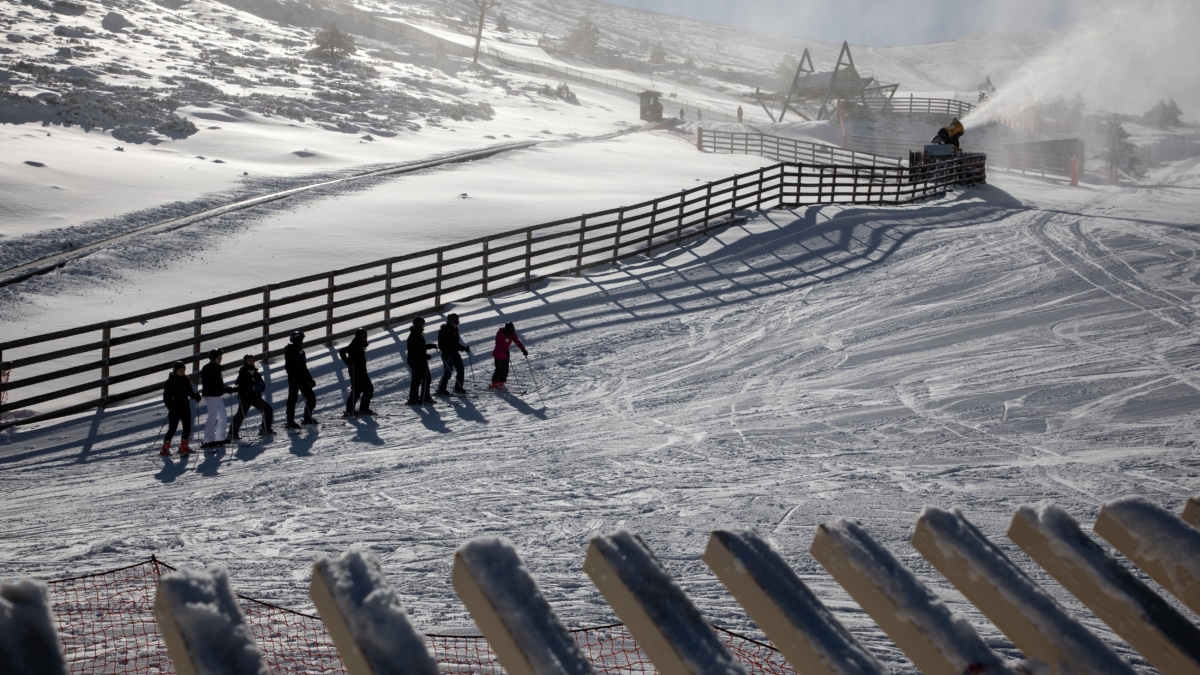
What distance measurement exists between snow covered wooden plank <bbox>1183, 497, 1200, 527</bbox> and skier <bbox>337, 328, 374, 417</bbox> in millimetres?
12148

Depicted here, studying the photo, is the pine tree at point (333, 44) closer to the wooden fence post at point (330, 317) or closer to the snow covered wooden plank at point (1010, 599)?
the wooden fence post at point (330, 317)

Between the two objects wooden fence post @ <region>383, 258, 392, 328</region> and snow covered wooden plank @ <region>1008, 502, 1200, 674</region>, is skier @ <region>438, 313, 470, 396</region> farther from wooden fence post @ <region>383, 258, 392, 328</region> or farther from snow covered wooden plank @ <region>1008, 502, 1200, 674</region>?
snow covered wooden plank @ <region>1008, 502, 1200, 674</region>

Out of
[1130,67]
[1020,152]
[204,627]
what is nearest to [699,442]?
[204,627]

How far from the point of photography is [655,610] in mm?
1609

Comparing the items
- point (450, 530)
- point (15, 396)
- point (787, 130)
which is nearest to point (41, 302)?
point (15, 396)

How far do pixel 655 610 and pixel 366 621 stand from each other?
47 cm

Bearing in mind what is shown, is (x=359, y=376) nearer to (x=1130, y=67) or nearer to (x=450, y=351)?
(x=450, y=351)

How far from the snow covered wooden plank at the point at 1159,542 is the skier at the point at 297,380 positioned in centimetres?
1210

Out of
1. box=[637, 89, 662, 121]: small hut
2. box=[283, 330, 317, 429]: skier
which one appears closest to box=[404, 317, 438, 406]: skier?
box=[283, 330, 317, 429]: skier

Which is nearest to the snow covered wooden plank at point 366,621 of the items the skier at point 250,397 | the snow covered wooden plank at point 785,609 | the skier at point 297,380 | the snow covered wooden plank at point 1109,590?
the snow covered wooden plank at point 785,609

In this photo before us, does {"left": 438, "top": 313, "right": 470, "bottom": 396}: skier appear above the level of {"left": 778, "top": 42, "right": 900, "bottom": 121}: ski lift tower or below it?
below

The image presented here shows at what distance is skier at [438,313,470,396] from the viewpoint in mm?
14305

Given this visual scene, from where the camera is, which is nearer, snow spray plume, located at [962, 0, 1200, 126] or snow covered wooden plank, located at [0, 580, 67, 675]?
snow covered wooden plank, located at [0, 580, 67, 675]

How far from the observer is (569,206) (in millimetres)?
31188
